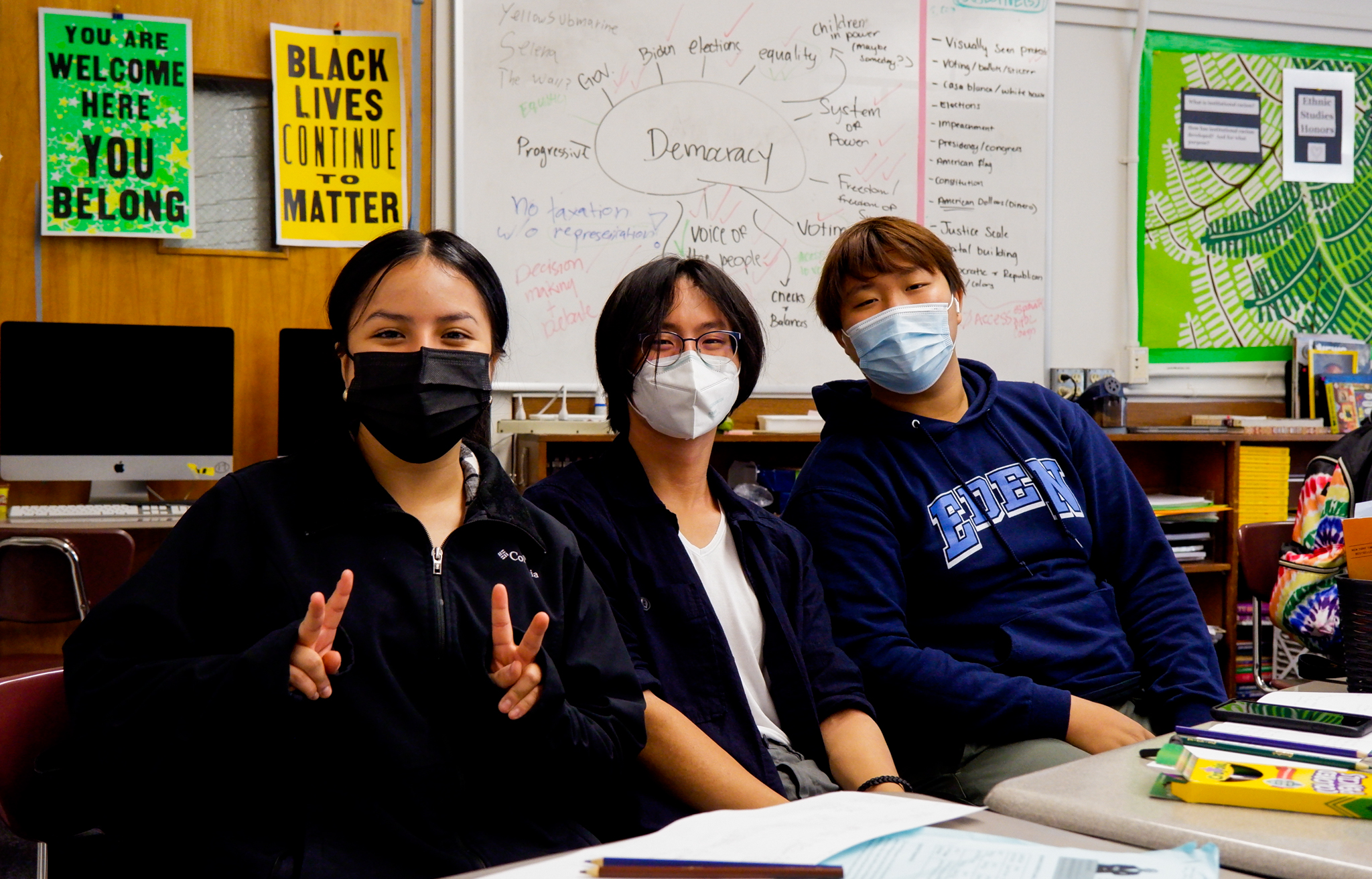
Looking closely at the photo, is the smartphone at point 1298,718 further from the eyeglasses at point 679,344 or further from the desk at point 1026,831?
the eyeglasses at point 679,344

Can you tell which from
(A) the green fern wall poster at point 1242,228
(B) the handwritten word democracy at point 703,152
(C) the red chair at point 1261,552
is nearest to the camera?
(C) the red chair at point 1261,552

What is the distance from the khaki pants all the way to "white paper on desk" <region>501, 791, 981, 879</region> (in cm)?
75

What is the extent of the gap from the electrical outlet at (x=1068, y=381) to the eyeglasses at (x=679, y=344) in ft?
8.90

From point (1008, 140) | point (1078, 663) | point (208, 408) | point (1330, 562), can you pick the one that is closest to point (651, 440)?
point (1078, 663)

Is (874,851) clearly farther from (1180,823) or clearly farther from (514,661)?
(514,661)

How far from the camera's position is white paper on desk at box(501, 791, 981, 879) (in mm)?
767

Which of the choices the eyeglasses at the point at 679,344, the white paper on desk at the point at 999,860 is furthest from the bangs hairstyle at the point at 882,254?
the white paper on desk at the point at 999,860

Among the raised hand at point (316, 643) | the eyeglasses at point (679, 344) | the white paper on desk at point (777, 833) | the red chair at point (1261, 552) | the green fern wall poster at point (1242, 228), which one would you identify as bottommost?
the red chair at point (1261, 552)

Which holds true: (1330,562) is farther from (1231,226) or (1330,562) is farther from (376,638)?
(1231,226)

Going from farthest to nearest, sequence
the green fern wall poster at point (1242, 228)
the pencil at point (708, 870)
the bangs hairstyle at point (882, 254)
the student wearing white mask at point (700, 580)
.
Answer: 1. the green fern wall poster at point (1242, 228)
2. the bangs hairstyle at point (882, 254)
3. the student wearing white mask at point (700, 580)
4. the pencil at point (708, 870)

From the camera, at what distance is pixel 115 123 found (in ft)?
10.3

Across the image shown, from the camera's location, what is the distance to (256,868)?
3.59 feet

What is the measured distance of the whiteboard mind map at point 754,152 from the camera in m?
3.45

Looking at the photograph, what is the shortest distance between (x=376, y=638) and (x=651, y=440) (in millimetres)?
644
